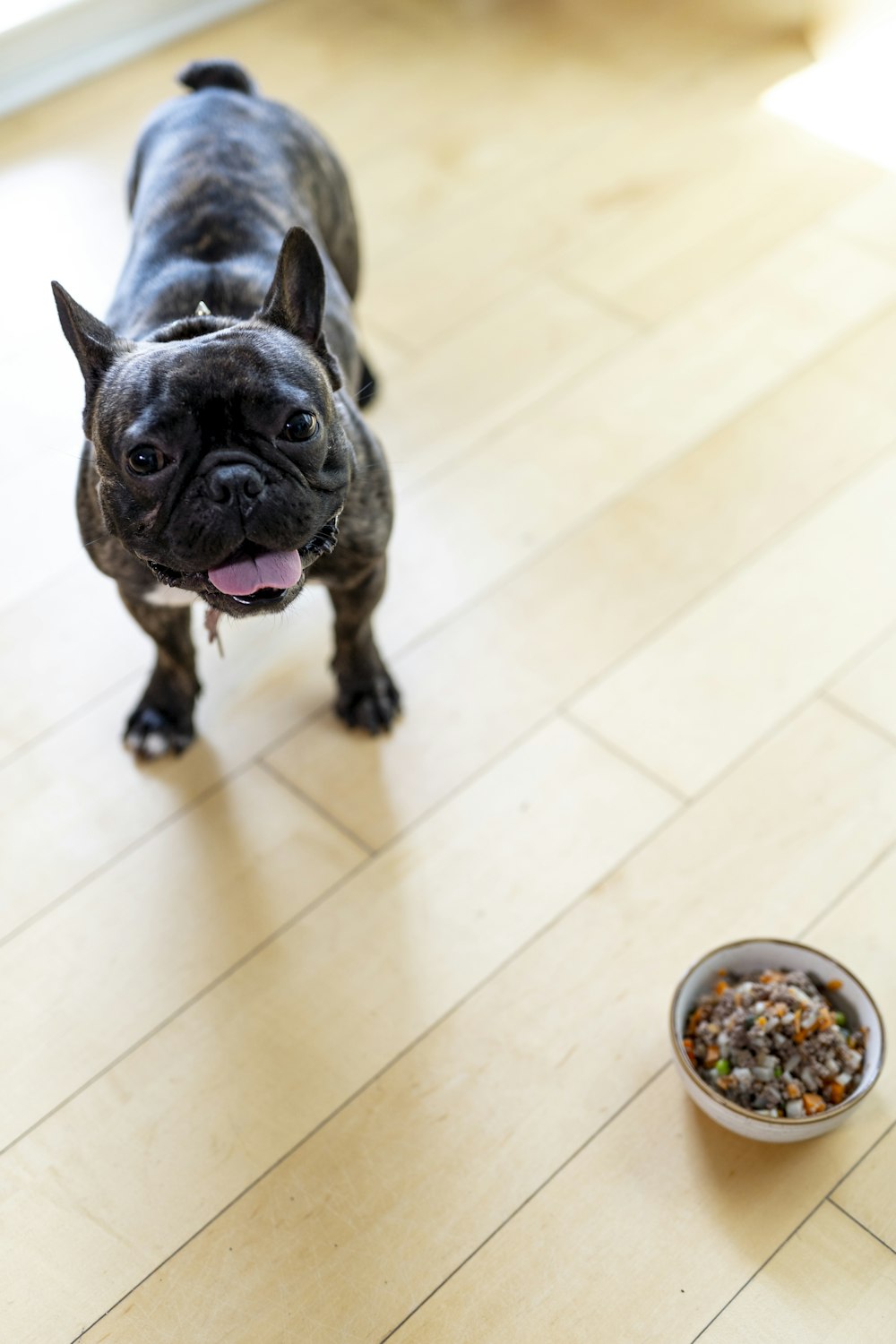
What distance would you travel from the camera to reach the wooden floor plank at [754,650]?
205 cm

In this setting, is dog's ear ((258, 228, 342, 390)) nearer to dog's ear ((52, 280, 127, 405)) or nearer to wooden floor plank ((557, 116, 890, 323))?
dog's ear ((52, 280, 127, 405))

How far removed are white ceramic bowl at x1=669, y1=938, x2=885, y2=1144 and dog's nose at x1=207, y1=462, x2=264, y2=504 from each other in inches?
31.5

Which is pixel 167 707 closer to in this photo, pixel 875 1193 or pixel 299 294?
pixel 299 294

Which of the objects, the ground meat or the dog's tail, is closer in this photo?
the ground meat

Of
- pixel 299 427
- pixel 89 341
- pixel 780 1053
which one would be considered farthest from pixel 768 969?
pixel 89 341

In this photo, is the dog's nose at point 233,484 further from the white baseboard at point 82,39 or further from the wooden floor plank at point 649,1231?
the white baseboard at point 82,39

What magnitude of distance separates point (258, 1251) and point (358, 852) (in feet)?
1.89

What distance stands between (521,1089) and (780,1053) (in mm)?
335

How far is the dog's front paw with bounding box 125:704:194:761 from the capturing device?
203 centimetres

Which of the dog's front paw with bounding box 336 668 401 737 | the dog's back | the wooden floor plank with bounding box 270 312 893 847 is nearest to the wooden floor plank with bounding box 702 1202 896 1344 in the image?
the wooden floor plank with bounding box 270 312 893 847

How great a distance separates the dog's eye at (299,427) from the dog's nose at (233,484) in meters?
0.08

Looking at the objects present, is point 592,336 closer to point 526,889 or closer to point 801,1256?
point 526,889

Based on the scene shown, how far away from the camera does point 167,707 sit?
2027 millimetres

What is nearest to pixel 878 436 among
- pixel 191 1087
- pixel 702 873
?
pixel 702 873
